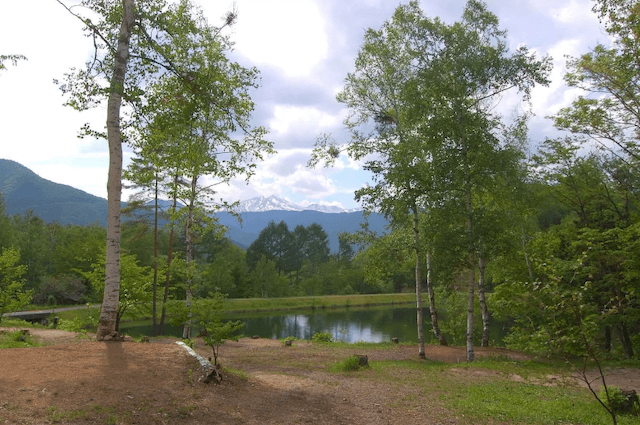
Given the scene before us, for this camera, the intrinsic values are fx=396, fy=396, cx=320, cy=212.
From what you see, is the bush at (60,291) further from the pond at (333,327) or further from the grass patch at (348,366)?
the grass patch at (348,366)

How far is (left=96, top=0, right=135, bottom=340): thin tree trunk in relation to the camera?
7609mm

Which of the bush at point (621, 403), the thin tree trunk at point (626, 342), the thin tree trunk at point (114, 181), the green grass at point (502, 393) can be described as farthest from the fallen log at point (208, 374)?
the thin tree trunk at point (626, 342)

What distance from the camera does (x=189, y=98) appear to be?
9523mm

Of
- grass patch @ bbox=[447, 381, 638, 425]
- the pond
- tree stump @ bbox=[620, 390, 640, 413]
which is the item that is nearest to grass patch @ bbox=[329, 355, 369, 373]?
grass patch @ bbox=[447, 381, 638, 425]

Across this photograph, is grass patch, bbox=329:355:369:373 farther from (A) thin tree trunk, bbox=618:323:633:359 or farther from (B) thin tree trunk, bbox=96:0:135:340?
(A) thin tree trunk, bbox=618:323:633:359

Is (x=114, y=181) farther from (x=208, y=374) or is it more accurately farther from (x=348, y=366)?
(x=348, y=366)

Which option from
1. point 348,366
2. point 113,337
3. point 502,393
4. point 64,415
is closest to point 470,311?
point 502,393

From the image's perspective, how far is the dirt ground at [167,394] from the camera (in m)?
5.04

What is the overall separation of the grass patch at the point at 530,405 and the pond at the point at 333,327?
53.1 feet

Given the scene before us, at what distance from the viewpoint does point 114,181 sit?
7.95 metres

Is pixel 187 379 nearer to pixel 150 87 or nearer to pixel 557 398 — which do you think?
pixel 150 87

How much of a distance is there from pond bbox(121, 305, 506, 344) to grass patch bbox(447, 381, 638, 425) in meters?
16.2

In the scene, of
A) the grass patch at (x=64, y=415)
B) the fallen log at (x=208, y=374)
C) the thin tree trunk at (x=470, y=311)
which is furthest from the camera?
the thin tree trunk at (x=470, y=311)

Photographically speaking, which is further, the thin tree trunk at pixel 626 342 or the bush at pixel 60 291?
the bush at pixel 60 291
